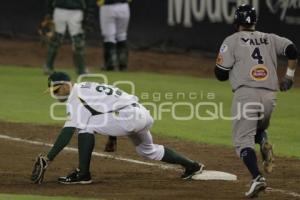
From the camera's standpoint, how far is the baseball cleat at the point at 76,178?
9805 millimetres

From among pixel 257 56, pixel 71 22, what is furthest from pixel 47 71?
pixel 257 56

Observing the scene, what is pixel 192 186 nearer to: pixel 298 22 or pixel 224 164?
pixel 224 164

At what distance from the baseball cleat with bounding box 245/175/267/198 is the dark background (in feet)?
38.7

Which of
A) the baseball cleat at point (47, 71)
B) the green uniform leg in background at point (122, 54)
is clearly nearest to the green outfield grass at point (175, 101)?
the baseball cleat at point (47, 71)

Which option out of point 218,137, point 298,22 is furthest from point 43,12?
point 218,137

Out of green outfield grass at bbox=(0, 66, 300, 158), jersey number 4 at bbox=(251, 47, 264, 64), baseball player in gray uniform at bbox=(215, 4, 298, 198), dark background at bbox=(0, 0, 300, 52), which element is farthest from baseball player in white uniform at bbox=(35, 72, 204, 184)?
dark background at bbox=(0, 0, 300, 52)

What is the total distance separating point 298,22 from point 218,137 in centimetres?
741

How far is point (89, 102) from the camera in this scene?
973cm

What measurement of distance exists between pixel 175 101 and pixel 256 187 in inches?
320

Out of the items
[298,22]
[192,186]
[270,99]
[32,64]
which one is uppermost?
[270,99]

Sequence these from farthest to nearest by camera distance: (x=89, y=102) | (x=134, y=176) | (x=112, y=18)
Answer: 1. (x=112, y=18)
2. (x=134, y=176)
3. (x=89, y=102)

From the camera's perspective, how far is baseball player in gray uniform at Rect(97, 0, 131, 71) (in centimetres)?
2039

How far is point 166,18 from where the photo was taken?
2334 centimetres

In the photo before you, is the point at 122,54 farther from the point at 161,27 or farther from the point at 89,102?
the point at 89,102
